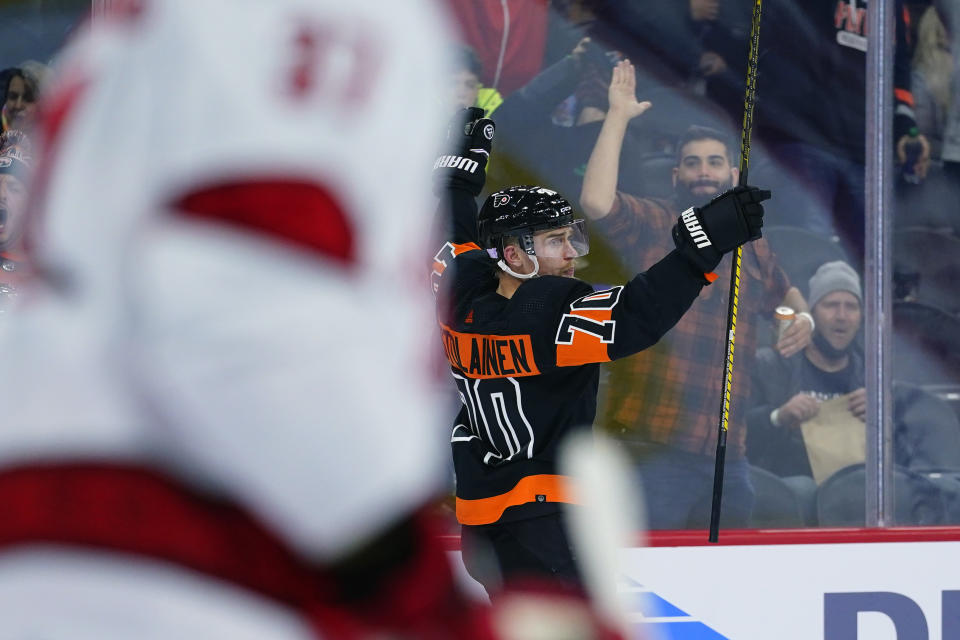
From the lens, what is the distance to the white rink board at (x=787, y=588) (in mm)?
3316

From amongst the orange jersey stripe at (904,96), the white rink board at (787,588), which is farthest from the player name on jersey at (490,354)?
the orange jersey stripe at (904,96)

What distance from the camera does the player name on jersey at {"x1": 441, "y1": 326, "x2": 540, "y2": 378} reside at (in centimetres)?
277

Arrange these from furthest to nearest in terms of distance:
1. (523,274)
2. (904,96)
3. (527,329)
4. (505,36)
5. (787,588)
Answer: (904,96)
(505,36)
(787,588)
(523,274)
(527,329)

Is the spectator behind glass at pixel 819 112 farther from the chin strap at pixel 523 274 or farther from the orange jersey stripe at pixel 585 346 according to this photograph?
the orange jersey stripe at pixel 585 346

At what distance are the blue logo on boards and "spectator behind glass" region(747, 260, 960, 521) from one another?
0.68 metres

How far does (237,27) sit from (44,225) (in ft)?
0.37

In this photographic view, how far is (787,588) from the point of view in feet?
11.2

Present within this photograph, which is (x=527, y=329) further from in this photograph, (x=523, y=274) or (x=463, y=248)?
(x=463, y=248)

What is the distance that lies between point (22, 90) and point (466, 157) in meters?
1.15

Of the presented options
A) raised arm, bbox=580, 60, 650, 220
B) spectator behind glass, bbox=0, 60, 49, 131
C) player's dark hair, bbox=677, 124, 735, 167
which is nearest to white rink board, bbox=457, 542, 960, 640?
raised arm, bbox=580, 60, 650, 220

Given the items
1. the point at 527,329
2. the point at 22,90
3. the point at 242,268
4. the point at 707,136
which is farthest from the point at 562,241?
the point at 242,268

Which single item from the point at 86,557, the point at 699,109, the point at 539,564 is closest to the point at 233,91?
the point at 86,557

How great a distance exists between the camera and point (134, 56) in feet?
1.67

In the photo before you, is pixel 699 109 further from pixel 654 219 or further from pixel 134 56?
pixel 134 56
